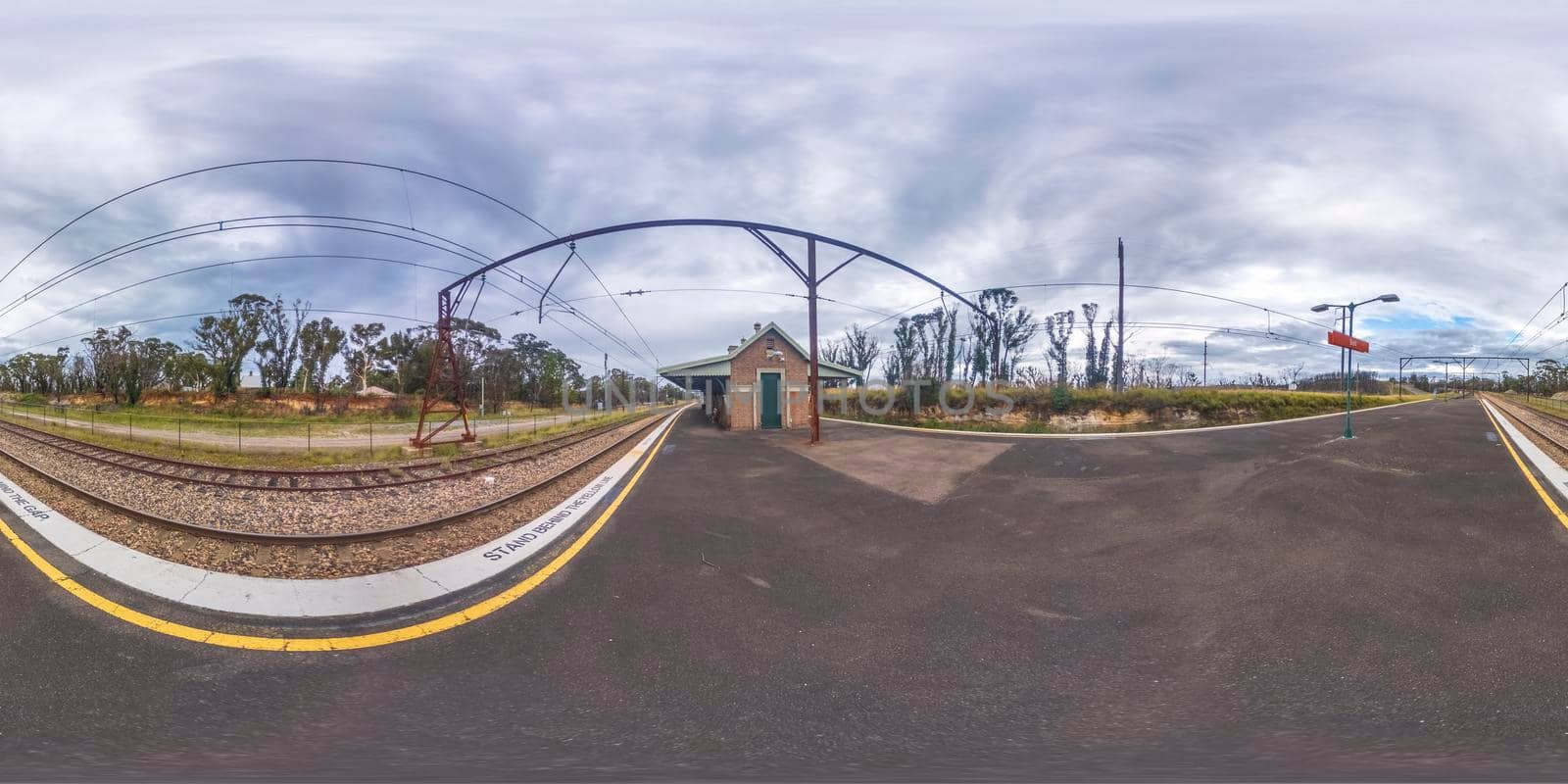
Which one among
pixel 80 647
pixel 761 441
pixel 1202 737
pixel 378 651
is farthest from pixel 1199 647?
pixel 761 441

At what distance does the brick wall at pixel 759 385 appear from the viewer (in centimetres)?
2202

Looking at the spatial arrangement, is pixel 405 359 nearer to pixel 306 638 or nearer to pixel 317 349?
pixel 317 349

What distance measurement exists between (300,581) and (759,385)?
18091mm

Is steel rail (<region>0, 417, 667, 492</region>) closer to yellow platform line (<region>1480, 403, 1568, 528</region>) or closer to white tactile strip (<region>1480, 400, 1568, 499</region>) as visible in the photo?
yellow platform line (<region>1480, 403, 1568, 528</region>)

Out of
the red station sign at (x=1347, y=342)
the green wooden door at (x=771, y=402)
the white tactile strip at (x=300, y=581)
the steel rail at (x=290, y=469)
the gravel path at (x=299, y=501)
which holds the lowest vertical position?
the gravel path at (x=299, y=501)

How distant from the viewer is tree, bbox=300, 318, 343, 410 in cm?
1232

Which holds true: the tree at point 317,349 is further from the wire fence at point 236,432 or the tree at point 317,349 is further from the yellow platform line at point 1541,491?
the yellow platform line at point 1541,491

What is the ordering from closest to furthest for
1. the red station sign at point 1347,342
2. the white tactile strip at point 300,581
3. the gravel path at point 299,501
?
the white tactile strip at point 300,581 → the gravel path at point 299,501 → the red station sign at point 1347,342

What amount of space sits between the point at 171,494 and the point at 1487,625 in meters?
15.1

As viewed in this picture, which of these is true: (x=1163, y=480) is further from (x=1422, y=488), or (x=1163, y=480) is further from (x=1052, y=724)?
(x=1052, y=724)

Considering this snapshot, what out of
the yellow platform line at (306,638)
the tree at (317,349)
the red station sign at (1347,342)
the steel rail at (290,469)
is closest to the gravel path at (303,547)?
the yellow platform line at (306,638)

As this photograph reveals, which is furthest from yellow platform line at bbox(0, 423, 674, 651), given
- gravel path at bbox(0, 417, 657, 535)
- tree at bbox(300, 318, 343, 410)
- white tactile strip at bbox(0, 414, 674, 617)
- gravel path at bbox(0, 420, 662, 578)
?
tree at bbox(300, 318, 343, 410)

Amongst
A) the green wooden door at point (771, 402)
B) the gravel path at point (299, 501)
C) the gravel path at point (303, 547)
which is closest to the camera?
the gravel path at point (303, 547)

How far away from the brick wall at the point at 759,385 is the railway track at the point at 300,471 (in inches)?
341
